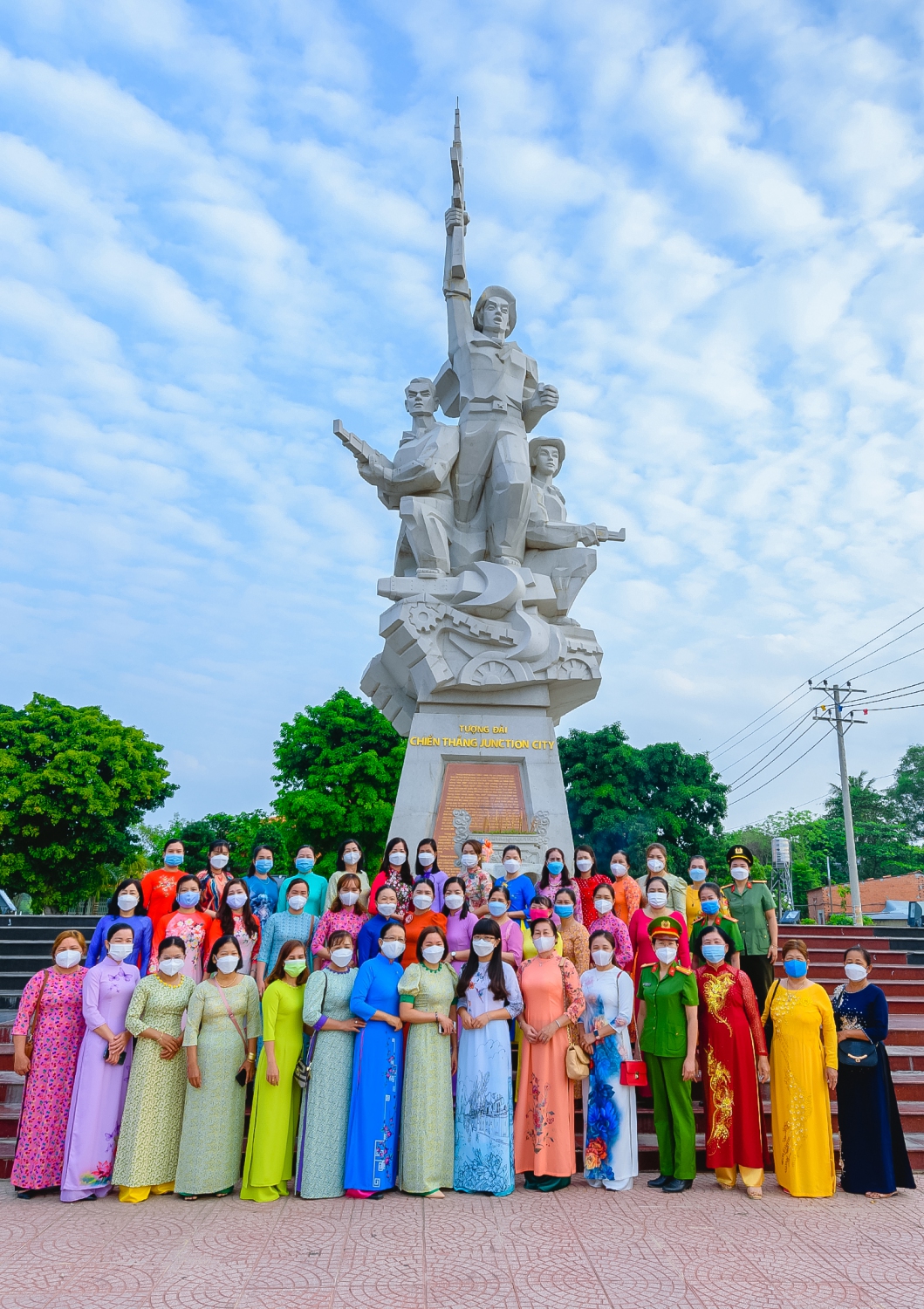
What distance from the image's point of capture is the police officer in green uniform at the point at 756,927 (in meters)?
6.62

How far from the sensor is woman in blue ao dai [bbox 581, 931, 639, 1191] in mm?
5113

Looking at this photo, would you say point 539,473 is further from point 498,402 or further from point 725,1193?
point 725,1193

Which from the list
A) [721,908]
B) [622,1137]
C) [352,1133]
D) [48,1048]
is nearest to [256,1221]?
[352,1133]

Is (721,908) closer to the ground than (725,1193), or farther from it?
farther from it

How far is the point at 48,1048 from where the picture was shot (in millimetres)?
5203

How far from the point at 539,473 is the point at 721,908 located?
8.30 metres

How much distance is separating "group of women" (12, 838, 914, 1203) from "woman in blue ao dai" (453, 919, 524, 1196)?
1 centimetres

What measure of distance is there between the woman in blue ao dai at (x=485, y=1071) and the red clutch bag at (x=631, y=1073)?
0.63m

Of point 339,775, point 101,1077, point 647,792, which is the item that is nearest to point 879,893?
point 647,792

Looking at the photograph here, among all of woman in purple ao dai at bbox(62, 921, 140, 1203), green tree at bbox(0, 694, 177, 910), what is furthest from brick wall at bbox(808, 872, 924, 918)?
woman in purple ao dai at bbox(62, 921, 140, 1203)

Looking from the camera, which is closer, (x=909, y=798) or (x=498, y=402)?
(x=498, y=402)

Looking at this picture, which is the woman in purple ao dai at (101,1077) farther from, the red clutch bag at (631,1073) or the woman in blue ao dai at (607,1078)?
the red clutch bag at (631,1073)

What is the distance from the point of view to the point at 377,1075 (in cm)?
503

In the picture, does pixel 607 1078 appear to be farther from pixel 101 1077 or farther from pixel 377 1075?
pixel 101 1077
